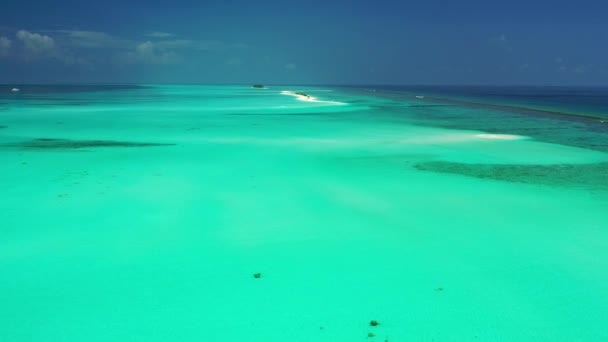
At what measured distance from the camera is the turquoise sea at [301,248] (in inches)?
150

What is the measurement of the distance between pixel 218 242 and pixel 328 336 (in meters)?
2.19

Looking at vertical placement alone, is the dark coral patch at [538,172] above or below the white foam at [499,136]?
below

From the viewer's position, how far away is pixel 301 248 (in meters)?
5.41

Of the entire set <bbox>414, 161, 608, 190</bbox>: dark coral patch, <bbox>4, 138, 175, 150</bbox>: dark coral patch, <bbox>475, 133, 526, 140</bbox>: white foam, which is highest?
<bbox>475, 133, 526, 140</bbox>: white foam

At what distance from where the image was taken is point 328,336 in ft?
12.0

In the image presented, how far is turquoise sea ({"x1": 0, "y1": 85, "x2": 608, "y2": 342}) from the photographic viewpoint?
381cm

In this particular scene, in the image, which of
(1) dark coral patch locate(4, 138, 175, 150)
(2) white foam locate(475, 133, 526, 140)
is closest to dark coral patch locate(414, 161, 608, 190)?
(2) white foam locate(475, 133, 526, 140)

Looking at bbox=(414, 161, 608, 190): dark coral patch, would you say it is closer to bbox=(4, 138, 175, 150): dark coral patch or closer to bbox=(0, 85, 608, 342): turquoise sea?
bbox=(0, 85, 608, 342): turquoise sea

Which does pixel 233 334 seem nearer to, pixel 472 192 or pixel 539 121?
pixel 472 192

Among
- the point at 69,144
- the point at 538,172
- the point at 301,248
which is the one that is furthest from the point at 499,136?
the point at 69,144

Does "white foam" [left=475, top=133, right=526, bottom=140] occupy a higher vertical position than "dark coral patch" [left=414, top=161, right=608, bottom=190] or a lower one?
higher

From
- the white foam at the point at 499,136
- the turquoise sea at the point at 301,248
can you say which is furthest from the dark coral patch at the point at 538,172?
the white foam at the point at 499,136

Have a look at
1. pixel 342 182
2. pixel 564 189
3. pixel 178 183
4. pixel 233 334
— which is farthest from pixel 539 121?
pixel 233 334

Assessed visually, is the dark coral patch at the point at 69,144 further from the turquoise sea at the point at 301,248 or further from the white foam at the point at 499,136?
the white foam at the point at 499,136
